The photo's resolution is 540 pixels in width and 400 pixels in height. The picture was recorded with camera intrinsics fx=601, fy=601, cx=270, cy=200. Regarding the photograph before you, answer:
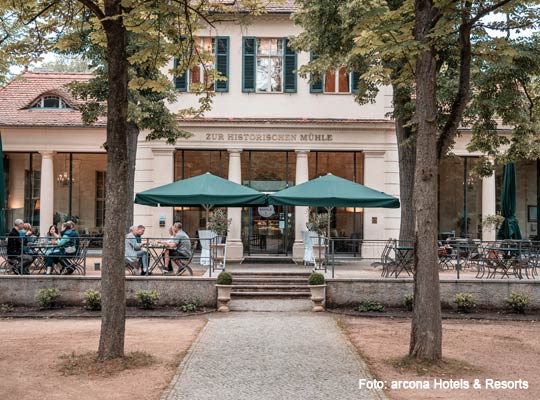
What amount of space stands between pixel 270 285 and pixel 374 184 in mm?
8388

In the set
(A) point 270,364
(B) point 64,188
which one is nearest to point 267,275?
(A) point 270,364

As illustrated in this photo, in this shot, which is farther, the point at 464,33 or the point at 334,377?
the point at 464,33

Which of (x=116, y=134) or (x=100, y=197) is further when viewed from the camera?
(x=100, y=197)

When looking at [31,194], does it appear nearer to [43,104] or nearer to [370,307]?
[43,104]

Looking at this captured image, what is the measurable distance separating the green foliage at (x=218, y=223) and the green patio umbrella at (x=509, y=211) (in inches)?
362

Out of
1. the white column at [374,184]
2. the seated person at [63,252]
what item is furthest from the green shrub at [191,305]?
the white column at [374,184]

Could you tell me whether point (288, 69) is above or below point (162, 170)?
above

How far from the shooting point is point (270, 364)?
9109 millimetres

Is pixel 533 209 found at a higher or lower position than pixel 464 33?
lower

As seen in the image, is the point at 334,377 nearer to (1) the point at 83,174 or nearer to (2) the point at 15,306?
(2) the point at 15,306

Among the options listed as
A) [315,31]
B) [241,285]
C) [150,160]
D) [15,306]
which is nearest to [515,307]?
[241,285]

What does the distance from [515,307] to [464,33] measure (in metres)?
7.68

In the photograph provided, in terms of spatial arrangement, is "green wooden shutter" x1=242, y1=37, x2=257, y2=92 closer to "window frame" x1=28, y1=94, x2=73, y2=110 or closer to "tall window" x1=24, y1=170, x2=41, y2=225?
"window frame" x1=28, y1=94, x2=73, y2=110

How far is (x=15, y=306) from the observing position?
14.5 m
